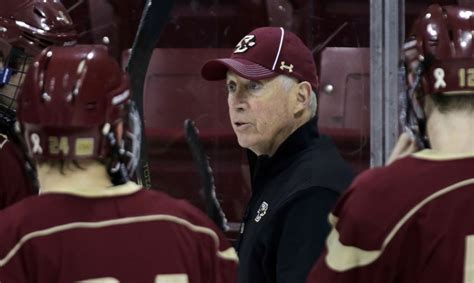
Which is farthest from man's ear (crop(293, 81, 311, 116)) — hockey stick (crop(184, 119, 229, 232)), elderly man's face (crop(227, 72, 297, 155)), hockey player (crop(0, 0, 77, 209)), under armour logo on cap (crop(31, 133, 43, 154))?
Answer: hockey stick (crop(184, 119, 229, 232))

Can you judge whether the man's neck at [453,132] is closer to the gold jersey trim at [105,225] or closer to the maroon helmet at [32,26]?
the gold jersey trim at [105,225]

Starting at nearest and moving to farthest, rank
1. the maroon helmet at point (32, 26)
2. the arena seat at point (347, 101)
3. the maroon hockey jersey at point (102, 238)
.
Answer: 1. the maroon hockey jersey at point (102, 238)
2. the maroon helmet at point (32, 26)
3. the arena seat at point (347, 101)

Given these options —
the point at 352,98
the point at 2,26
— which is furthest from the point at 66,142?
the point at 352,98

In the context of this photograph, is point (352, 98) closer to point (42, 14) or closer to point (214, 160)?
point (214, 160)

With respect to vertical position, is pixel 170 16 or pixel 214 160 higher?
pixel 170 16

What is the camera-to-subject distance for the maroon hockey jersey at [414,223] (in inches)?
65.8

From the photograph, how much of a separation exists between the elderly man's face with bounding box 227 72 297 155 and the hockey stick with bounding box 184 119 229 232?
1279 millimetres

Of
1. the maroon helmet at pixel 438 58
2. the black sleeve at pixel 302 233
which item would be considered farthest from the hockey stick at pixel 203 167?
the maroon helmet at pixel 438 58

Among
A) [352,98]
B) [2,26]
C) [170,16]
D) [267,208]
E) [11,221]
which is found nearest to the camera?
[11,221]

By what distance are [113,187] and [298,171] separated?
73 cm

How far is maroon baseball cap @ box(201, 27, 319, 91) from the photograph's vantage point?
8.19 feet

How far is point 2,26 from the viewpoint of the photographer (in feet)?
9.12

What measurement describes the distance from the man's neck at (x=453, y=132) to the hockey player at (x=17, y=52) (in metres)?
1.02

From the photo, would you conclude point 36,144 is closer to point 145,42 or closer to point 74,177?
point 74,177
